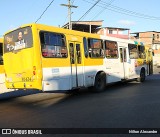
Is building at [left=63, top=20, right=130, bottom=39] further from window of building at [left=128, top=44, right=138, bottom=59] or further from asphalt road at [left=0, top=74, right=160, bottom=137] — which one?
asphalt road at [left=0, top=74, right=160, bottom=137]

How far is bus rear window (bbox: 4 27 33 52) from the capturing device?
423 inches

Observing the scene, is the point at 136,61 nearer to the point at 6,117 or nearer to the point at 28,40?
the point at 28,40

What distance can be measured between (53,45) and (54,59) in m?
0.57

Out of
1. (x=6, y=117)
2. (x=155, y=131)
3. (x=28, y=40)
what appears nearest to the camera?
(x=155, y=131)

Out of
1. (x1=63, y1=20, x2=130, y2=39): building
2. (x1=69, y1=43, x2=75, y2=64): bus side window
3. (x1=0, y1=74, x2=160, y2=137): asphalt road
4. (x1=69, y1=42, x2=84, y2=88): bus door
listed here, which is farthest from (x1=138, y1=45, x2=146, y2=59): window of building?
(x1=63, y1=20, x2=130, y2=39): building

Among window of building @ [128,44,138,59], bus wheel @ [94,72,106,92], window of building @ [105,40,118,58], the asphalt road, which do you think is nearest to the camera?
the asphalt road

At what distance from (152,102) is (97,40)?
496 cm

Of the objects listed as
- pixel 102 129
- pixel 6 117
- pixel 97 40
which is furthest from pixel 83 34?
pixel 102 129

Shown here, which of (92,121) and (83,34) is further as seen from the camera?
(83,34)

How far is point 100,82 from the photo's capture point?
1422cm

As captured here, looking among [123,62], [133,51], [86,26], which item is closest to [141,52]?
[133,51]

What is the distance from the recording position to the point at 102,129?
6746mm

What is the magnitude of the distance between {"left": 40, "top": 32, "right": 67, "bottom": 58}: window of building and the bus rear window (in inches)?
19.7

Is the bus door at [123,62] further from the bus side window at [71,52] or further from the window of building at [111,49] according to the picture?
the bus side window at [71,52]
